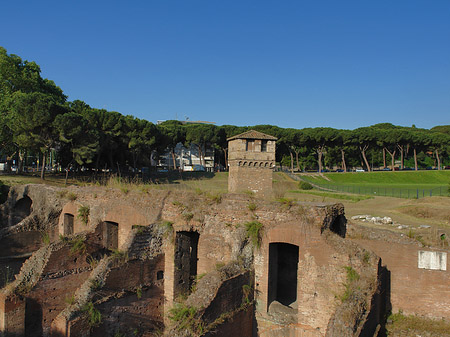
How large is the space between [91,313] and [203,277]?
8.16 feet

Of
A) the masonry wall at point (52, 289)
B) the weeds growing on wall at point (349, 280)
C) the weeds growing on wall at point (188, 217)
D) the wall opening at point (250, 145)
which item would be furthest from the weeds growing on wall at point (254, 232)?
the wall opening at point (250, 145)

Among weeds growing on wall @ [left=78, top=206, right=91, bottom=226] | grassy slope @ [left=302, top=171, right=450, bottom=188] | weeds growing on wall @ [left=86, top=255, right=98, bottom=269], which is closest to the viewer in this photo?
weeds growing on wall @ [left=86, top=255, right=98, bottom=269]

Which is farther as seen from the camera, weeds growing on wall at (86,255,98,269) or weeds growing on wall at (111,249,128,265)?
weeds growing on wall at (86,255,98,269)

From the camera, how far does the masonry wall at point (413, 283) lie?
27.9 feet

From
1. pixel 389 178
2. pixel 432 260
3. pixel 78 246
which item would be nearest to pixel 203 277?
pixel 78 246

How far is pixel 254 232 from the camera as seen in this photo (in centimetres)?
812

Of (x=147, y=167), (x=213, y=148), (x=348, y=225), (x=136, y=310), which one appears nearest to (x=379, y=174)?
(x=213, y=148)

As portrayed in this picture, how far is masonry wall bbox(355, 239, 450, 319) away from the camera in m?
8.50

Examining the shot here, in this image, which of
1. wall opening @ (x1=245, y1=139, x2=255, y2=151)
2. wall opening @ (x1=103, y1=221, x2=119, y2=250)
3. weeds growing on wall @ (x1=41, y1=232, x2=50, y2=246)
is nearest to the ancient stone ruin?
wall opening @ (x1=103, y1=221, x2=119, y2=250)

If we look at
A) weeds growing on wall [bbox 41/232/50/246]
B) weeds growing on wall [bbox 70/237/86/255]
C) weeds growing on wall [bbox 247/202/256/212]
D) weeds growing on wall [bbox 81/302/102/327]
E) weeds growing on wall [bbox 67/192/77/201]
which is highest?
weeds growing on wall [bbox 247/202/256/212]

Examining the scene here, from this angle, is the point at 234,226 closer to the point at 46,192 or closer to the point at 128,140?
the point at 46,192

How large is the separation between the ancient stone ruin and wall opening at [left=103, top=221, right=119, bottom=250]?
14 cm

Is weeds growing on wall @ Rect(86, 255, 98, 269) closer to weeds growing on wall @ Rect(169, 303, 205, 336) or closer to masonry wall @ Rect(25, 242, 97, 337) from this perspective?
masonry wall @ Rect(25, 242, 97, 337)

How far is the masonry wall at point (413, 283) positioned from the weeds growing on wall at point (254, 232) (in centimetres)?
358
